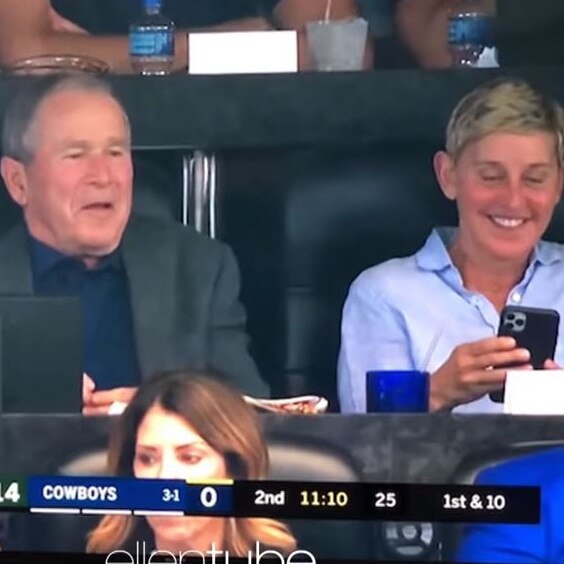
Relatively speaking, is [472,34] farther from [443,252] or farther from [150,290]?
[150,290]

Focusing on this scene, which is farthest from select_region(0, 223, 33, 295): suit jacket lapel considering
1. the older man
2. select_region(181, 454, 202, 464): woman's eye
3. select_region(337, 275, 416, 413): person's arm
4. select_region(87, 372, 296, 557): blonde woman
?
select_region(337, 275, 416, 413): person's arm

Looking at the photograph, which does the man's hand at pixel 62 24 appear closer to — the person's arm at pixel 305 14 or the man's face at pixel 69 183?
the man's face at pixel 69 183

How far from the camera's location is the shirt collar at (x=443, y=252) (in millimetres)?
2529

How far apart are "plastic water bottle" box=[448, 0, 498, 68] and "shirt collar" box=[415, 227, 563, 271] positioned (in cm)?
31

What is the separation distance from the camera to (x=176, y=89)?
2561mm

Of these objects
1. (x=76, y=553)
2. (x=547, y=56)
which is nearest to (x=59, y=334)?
(x=76, y=553)

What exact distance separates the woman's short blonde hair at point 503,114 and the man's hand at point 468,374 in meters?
0.35

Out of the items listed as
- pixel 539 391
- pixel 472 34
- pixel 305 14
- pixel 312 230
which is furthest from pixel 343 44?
pixel 539 391

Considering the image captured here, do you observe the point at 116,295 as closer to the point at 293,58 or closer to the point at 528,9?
the point at 293,58

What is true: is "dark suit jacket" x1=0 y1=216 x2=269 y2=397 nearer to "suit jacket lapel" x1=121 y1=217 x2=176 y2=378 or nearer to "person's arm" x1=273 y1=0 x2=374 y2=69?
"suit jacket lapel" x1=121 y1=217 x2=176 y2=378

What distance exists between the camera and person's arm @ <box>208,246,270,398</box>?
2578 millimetres

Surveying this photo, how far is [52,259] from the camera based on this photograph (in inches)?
103

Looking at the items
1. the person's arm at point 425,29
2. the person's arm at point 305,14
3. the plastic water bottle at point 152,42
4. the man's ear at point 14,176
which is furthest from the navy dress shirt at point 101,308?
the person's arm at point 425,29

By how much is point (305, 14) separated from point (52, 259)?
0.66 m
